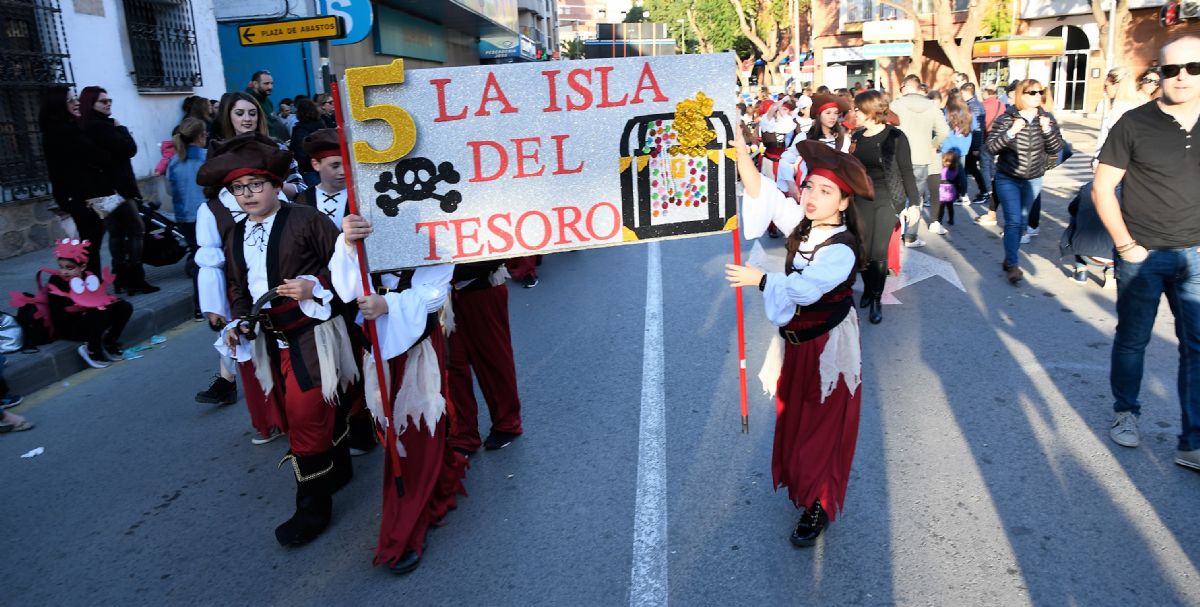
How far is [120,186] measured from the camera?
8203 millimetres

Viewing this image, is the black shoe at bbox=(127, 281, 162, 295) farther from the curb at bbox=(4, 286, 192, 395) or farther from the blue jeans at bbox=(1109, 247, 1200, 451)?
the blue jeans at bbox=(1109, 247, 1200, 451)

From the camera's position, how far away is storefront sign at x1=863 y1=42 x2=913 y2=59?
4262 cm

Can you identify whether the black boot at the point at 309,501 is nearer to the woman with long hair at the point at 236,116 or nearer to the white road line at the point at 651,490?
the white road line at the point at 651,490

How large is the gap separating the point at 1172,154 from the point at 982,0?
27490mm

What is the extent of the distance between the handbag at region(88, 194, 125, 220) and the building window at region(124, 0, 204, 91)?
5.02 metres

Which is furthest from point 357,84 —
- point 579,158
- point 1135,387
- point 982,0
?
point 982,0

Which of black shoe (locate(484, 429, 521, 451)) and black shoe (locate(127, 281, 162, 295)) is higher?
black shoe (locate(127, 281, 162, 295))

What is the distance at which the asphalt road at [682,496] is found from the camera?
339 cm

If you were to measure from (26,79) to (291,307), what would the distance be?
28.9 ft

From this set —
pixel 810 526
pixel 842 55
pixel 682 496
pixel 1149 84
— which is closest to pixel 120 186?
pixel 682 496

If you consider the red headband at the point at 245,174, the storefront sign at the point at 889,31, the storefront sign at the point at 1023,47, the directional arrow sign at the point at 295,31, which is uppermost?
the storefront sign at the point at 889,31

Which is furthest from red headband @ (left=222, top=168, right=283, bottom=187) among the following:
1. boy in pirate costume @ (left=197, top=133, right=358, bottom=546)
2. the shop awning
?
the shop awning

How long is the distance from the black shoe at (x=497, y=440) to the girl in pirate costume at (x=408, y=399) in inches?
34.9

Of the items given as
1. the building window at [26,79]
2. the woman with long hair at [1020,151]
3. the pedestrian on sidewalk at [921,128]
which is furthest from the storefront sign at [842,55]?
the building window at [26,79]
